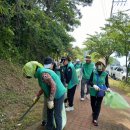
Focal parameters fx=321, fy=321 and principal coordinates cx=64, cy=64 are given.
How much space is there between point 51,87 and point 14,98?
4779 millimetres

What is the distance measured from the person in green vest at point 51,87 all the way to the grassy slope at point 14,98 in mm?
1427

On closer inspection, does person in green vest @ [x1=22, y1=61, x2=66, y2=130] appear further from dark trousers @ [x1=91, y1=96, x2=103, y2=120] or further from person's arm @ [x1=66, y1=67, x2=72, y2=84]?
person's arm @ [x1=66, y1=67, x2=72, y2=84]

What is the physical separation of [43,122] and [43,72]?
225 cm

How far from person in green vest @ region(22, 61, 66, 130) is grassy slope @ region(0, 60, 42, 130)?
1.43 meters

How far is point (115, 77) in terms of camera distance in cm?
3938

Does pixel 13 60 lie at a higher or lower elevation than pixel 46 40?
lower

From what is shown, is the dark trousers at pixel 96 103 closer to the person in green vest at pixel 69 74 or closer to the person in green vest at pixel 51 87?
the person in green vest at pixel 69 74

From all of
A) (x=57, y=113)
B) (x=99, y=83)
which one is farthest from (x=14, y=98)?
(x=57, y=113)

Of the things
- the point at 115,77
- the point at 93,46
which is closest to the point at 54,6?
the point at 93,46

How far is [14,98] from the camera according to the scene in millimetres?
10773

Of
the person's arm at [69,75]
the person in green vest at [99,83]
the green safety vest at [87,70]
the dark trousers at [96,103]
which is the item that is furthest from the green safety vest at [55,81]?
the green safety vest at [87,70]

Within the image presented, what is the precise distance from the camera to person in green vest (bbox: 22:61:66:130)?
6.28m

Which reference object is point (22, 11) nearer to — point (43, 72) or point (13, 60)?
point (13, 60)

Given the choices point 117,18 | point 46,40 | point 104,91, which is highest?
point 117,18
